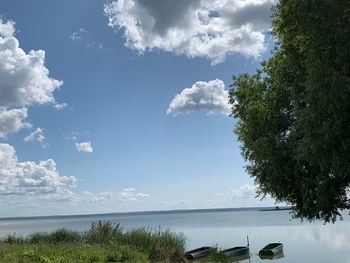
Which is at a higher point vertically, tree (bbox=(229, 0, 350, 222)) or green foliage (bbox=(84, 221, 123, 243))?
tree (bbox=(229, 0, 350, 222))

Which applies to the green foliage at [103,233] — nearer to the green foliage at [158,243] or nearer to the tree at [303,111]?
the green foliage at [158,243]

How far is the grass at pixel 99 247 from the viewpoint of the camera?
2278cm

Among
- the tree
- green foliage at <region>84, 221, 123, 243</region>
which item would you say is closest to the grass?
green foliage at <region>84, 221, 123, 243</region>

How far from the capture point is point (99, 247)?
2752 cm

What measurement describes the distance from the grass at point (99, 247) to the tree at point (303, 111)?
6.85m

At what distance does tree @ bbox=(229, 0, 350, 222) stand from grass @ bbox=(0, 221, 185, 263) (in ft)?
22.5

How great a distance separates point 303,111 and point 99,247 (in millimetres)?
13900

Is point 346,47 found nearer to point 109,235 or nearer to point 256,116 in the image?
point 256,116

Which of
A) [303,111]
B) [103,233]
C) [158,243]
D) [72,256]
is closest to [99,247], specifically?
[158,243]

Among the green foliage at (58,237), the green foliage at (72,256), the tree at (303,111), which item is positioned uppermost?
the tree at (303,111)

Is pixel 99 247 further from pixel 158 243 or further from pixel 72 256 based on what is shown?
pixel 72 256

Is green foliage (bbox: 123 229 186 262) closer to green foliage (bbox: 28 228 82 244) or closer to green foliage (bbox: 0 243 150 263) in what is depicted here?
green foliage (bbox: 0 243 150 263)

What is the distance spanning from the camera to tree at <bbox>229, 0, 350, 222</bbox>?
60.1 feet

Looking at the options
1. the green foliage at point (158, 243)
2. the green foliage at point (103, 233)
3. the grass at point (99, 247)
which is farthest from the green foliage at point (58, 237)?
the green foliage at point (158, 243)
